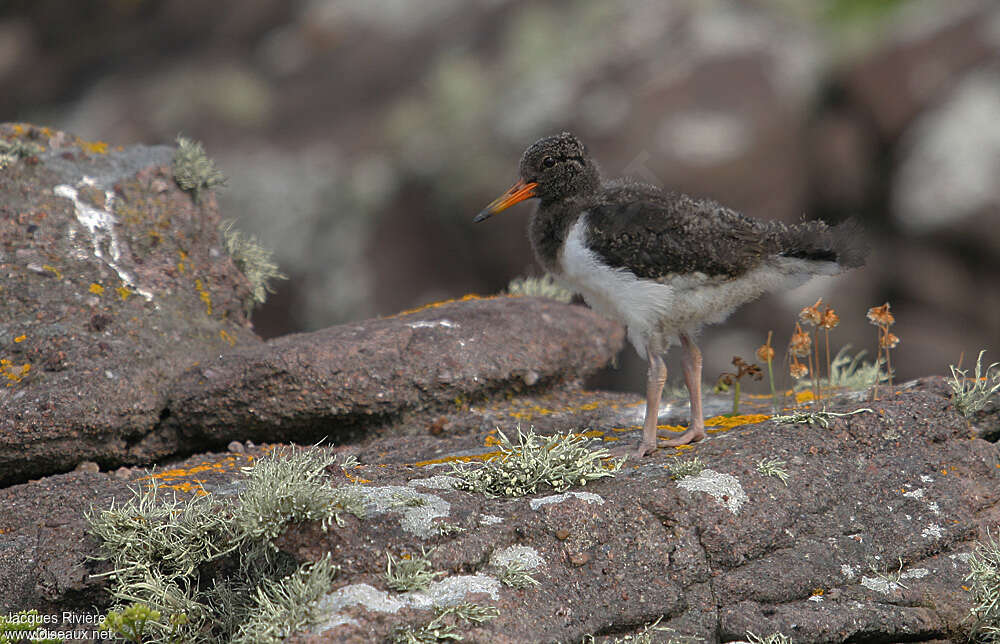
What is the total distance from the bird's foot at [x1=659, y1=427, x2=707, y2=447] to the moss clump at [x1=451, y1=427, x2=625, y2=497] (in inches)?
29.9

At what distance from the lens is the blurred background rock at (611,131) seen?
1658cm

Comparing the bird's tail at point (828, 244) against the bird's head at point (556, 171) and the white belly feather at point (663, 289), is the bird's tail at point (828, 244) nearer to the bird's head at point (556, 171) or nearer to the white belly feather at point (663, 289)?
the white belly feather at point (663, 289)

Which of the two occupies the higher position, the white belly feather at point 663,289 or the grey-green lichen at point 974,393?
the white belly feather at point 663,289

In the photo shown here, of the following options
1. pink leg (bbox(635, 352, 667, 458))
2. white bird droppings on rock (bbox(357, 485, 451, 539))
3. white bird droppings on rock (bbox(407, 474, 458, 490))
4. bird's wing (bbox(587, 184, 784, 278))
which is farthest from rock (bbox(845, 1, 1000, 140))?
white bird droppings on rock (bbox(357, 485, 451, 539))

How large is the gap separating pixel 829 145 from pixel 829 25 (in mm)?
3224

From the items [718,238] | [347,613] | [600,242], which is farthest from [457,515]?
[718,238]

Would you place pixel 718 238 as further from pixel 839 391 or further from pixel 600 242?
pixel 839 391

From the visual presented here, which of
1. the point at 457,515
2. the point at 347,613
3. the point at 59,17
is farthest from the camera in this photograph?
the point at 59,17

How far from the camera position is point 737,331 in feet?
55.4

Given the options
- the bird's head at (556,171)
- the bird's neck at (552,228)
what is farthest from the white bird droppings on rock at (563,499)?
the bird's head at (556,171)

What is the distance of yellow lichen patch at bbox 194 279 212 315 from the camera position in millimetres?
8195

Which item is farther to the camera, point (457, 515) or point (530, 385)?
point (530, 385)

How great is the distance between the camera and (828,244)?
6.67 m

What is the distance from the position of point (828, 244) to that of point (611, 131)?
10780mm
